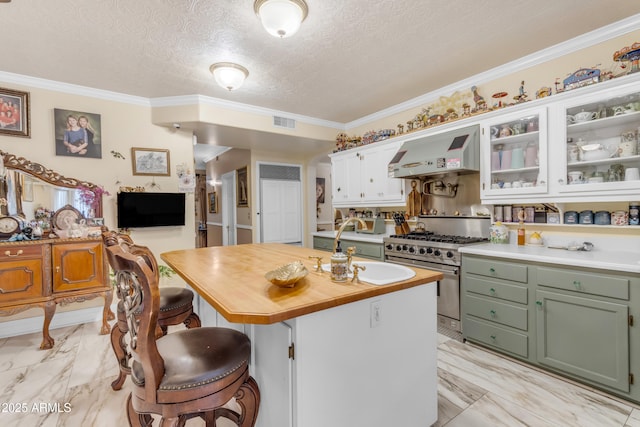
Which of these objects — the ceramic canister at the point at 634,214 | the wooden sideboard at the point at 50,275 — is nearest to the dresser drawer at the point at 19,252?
the wooden sideboard at the point at 50,275

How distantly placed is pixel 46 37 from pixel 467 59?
147 inches

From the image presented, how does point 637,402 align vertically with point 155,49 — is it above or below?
below

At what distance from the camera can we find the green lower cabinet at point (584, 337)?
6.05 ft

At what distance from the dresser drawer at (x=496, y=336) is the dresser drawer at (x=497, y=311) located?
0.06 m

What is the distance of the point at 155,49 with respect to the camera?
258cm

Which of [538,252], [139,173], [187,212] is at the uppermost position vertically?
[139,173]

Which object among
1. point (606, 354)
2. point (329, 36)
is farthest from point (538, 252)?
point (329, 36)

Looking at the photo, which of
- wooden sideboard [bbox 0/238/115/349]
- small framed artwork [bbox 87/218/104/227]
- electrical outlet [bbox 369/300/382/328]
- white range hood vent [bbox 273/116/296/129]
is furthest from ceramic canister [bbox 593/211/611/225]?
small framed artwork [bbox 87/218/104/227]

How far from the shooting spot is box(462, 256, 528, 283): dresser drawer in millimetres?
2266

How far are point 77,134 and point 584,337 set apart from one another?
16.9ft

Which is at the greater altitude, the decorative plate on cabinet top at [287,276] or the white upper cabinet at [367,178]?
the white upper cabinet at [367,178]

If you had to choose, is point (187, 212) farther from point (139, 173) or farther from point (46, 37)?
point (46, 37)

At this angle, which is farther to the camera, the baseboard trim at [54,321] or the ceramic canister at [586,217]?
the baseboard trim at [54,321]

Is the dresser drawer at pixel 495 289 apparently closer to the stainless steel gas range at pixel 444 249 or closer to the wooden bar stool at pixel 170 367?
the stainless steel gas range at pixel 444 249
